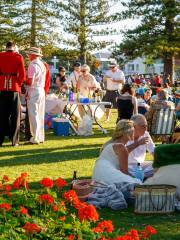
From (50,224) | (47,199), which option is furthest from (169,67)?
(50,224)

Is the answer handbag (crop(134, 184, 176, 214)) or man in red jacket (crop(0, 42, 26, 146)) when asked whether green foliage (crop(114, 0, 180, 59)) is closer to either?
man in red jacket (crop(0, 42, 26, 146))

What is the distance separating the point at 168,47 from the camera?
3309cm

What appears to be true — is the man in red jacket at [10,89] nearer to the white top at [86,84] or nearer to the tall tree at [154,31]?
the white top at [86,84]

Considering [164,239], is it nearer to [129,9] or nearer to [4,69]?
[4,69]

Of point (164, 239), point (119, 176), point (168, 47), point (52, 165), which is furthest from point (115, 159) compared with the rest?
point (168, 47)

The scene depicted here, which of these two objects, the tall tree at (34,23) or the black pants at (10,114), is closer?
the black pants at (10,114)

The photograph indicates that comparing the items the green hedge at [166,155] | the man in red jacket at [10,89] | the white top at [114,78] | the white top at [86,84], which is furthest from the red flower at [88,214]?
the white top at [114,78]

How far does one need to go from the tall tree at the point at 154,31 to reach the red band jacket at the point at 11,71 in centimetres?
2344

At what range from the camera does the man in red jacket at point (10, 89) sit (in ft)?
32.4

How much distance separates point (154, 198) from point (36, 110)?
5.47 m

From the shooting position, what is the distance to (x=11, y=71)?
9938 mm

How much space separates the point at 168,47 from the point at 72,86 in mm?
19691

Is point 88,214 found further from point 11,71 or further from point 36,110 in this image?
point 36,110

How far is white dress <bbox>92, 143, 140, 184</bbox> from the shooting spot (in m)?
5.90
